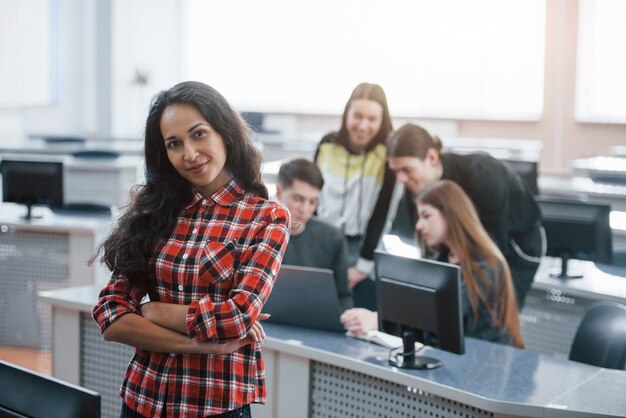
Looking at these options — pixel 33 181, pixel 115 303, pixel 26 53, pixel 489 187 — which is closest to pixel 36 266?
pixel 33 181

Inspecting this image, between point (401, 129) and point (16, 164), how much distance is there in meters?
2.72

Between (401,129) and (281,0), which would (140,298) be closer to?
(401,129)

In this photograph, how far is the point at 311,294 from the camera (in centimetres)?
318

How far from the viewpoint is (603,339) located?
9.81ft

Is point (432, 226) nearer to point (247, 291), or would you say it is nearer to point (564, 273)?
point (564, 273)

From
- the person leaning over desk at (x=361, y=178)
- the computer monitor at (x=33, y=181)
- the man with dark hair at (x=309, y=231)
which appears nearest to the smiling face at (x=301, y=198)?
the man with dark hair at (x=309, y=231)

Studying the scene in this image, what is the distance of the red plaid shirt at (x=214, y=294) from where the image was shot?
179cm

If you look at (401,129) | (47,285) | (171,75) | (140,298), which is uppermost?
(171,75)

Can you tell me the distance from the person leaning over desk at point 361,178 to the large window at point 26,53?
670 centimetres

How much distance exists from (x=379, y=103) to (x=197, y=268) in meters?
2.40

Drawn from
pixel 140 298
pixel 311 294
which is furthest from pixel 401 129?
pixel 140 298

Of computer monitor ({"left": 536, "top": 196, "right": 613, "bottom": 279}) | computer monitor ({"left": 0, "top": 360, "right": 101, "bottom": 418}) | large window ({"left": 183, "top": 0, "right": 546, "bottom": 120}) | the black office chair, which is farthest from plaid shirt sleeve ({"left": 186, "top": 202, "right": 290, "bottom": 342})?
large window ({"left": 183, "top": 0, "right": 546, "bottom": 120})

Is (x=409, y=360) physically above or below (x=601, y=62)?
below

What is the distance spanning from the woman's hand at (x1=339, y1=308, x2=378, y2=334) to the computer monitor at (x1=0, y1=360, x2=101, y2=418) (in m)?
1.51
